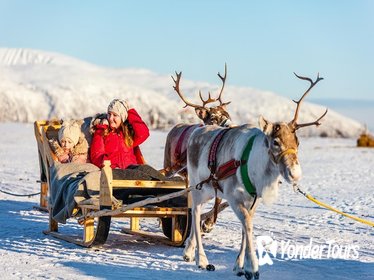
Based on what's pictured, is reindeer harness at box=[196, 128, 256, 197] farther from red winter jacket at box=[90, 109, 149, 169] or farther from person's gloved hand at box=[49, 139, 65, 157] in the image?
person's gloved hand at box=[49, 139, 65, 157]

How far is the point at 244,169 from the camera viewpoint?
7.59 metres

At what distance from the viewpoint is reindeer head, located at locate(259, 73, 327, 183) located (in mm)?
6957

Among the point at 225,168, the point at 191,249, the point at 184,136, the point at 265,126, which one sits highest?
the point at 265,126

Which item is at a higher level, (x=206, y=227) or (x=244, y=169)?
(x=244, y=169)

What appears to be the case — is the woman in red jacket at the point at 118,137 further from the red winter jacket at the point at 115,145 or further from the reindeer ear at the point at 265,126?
the reindeer ear at the point at 265,126

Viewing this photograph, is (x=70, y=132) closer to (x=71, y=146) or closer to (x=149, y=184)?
(x=71, y=146)

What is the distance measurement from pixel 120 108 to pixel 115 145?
16.8 inches

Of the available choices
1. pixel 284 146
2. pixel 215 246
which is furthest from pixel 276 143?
pixel 215 246

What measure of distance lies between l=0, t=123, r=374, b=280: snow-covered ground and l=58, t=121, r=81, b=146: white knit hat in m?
1.15

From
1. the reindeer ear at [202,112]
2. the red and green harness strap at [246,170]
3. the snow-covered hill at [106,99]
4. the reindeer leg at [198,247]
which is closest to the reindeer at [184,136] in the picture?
the reindeer ear at [202,112]

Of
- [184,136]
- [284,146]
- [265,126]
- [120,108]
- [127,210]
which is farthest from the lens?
[184,136]

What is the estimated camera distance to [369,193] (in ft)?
49.7

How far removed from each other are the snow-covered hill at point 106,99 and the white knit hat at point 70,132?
37251mm

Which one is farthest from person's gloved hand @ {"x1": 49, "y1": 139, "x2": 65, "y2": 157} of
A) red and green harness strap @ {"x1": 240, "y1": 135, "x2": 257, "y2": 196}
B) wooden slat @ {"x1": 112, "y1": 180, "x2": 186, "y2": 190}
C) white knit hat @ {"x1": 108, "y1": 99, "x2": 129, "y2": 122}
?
red and green harness strap @ {"x1": 240, "y1": 135, "x2": 257, "y2": 196}
